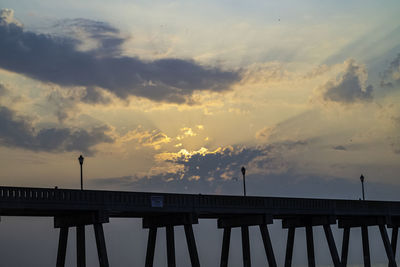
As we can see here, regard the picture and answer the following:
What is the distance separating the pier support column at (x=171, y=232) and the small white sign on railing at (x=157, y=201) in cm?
327

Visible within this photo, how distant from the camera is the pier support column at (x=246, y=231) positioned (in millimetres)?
75312

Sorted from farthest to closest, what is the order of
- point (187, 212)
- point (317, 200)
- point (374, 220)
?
point (374, 220) → point (317, 200) → point (187, 212)

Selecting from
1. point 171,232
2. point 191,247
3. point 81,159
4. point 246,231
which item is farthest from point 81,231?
point 246,231

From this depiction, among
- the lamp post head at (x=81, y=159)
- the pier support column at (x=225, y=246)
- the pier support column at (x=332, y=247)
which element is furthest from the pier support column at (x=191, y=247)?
the pier support column at (x=332, y=247)

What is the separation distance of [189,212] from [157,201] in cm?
400

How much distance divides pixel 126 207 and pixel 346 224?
3381cm

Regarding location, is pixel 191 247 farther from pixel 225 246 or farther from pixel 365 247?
pixel 365 247

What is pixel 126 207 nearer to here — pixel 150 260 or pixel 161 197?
pixel 161 197

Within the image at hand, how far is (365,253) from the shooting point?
90000 millimetres

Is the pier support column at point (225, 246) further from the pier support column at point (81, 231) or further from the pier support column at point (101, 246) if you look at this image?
the pier support column at point (101, 246)

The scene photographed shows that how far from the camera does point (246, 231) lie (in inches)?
3046

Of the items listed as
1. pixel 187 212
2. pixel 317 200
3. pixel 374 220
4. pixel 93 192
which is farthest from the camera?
pixel 374 220

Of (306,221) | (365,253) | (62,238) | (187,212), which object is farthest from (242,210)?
(365,253)

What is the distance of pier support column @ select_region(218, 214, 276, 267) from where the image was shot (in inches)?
2965
